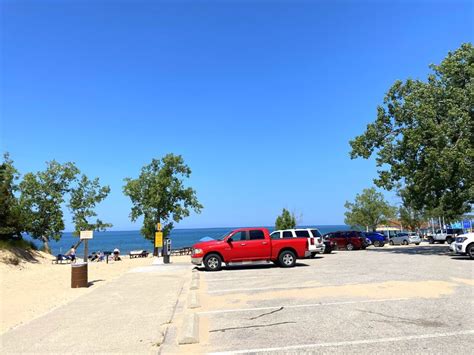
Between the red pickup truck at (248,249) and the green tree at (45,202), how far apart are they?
25258 mm

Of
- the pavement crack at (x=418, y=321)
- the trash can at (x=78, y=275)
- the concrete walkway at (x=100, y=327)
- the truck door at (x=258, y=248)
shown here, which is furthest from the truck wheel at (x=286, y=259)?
the pavement crack at (x=418, y=321)

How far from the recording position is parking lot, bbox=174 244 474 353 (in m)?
6.28

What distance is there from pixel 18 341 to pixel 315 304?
19.8ft

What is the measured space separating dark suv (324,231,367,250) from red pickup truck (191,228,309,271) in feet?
58.0

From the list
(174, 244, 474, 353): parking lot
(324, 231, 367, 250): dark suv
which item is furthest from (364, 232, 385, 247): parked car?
(174, 244, 474, 353): parking lot

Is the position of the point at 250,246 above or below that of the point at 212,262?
above

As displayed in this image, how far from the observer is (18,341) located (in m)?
7.23

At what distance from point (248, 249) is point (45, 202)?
2805cm

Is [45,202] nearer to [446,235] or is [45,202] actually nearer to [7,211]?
[7,211]

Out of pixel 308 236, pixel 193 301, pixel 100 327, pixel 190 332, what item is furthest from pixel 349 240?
pixel 190 332

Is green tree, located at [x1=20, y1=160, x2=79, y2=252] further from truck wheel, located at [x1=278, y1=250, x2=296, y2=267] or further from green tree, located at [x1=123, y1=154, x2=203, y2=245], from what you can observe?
truck wheel, located at [x1=278, y1=250, x2=296, y2=267]

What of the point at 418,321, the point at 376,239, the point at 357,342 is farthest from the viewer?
the point at 376,239

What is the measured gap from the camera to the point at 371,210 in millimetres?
65500

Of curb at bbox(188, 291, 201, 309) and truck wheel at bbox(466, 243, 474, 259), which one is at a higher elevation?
truck wheel at bbox(466, 243, 474, 259)
